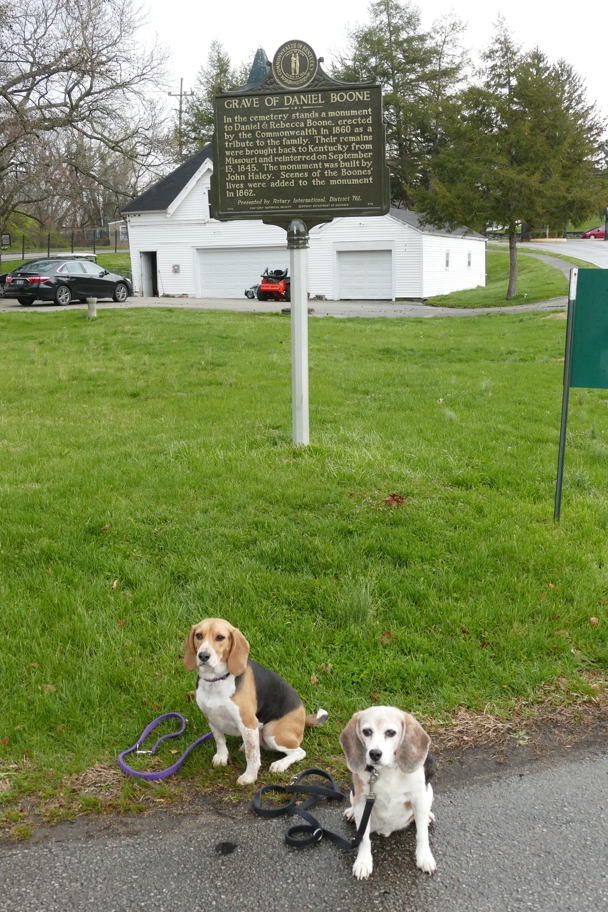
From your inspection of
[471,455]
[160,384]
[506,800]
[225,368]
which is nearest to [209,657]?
[506,800]

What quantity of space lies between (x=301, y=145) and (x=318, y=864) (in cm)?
610

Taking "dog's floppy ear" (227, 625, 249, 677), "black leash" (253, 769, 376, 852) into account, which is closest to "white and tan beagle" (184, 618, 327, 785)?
"dog's floppy ear" (227, 625, 249, 677)

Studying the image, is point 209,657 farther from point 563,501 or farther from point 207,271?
point 207,271

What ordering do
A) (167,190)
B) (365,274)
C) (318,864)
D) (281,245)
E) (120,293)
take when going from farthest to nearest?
(167,190)
(281,245)
(365,274)
(120,293)
(318,864)

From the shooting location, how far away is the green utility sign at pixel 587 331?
552 centimetres

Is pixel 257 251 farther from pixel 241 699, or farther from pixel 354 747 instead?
pixel 354 747

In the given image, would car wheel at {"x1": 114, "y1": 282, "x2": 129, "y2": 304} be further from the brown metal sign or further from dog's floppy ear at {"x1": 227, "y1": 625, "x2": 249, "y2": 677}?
dog's floppy ear at {"x1": 227, "y1": 625, "x2": 249, "y2": 677}

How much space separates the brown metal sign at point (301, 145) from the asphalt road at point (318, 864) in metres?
5.38

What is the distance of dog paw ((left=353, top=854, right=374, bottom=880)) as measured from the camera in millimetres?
2797

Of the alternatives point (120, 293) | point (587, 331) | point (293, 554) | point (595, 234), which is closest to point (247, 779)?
point (293, 554)

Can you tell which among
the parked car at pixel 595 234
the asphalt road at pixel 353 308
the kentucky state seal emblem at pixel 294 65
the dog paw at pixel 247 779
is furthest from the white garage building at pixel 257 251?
the parked car at pixel 595 234

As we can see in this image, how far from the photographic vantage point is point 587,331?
5.59 meters

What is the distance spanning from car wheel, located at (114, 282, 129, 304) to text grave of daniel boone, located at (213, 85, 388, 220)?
21.8 metres

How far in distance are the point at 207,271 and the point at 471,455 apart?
31632 mm
